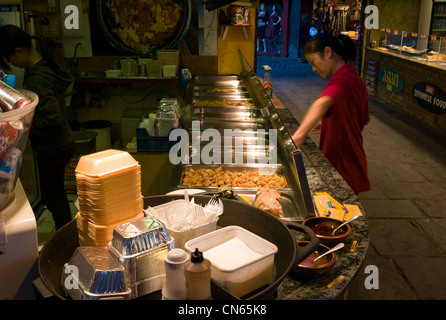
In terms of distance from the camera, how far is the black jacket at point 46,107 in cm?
362

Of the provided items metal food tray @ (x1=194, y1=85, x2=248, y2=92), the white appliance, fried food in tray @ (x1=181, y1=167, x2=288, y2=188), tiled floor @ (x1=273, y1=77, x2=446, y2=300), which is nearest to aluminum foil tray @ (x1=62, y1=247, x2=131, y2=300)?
the white appliance

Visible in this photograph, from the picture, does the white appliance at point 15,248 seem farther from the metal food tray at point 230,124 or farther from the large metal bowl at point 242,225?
the metal food tray at point 230,124

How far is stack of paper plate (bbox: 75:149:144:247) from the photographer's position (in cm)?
127

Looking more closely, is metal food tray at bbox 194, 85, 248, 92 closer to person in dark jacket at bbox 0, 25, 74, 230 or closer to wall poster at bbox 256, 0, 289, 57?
person in dark jacket at bbox 0, 25, 74, 230

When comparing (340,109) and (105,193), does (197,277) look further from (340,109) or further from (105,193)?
(340,109)

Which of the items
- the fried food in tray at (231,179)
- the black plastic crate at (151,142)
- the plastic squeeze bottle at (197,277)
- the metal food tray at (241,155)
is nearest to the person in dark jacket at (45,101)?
the black plastic crate at (151,142)

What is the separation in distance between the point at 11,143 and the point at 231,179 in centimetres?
207

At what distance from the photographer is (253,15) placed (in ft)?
24.1

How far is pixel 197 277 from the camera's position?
3.56 feet

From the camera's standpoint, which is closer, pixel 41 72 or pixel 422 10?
pixel 41 72
